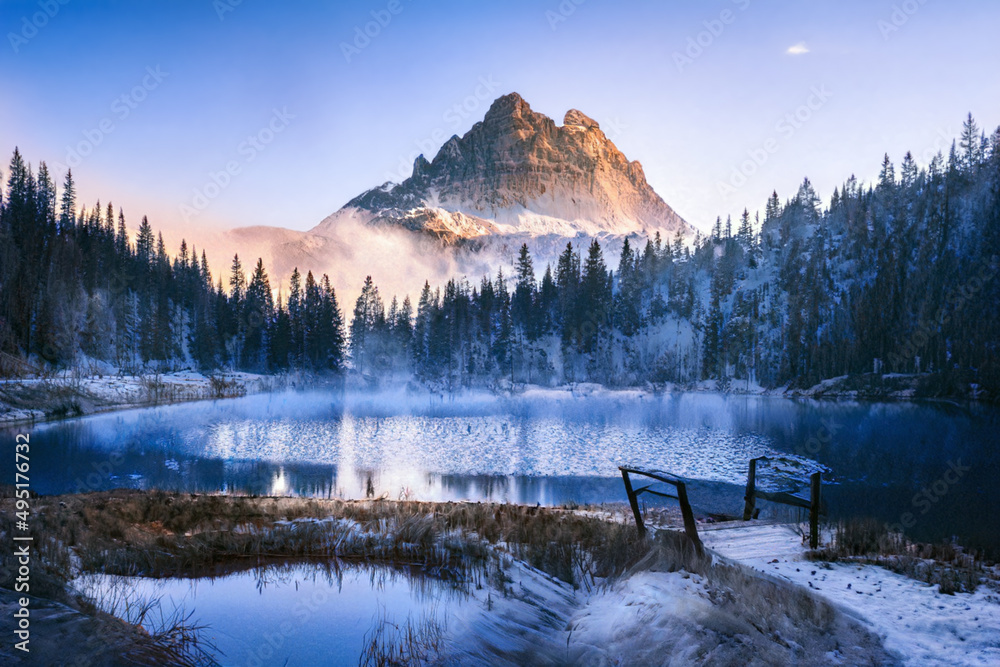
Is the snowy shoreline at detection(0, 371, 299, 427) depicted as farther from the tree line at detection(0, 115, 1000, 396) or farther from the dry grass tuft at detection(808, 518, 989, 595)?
the dry grass tuft at detection(808, 518, 989, 595)

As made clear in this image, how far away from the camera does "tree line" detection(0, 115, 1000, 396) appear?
326ft

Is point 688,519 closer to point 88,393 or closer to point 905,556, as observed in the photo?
point 905,556

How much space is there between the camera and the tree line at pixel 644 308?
99.4 metres

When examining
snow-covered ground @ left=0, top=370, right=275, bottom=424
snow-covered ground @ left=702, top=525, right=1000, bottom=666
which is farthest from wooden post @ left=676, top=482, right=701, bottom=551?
snow-covered ground @ left=0, top=370, right=275, bottom=424

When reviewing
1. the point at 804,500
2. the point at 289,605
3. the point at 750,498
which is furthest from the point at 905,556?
the point at 289,605

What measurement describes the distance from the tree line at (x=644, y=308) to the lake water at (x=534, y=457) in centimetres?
5849

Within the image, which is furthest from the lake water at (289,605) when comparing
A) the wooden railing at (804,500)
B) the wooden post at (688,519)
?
the wooden railing at (804,500)

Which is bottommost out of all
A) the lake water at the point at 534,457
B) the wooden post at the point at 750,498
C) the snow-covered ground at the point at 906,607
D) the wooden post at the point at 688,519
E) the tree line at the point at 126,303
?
the lake water at the point at 534,457

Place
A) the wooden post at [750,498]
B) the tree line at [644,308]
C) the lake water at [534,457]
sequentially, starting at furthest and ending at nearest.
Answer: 1. the tree line at [644,308]
2. the lake water at [534,457]
3. the wooden post at [750,498]

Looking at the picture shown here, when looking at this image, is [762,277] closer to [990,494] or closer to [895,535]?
[990,494]

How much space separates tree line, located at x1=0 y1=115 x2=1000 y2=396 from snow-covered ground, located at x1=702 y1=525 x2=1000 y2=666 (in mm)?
102938

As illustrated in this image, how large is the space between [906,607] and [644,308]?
129969mm

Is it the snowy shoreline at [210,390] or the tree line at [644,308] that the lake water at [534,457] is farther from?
the tree line at [644,308]

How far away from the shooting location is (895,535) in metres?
14.7
